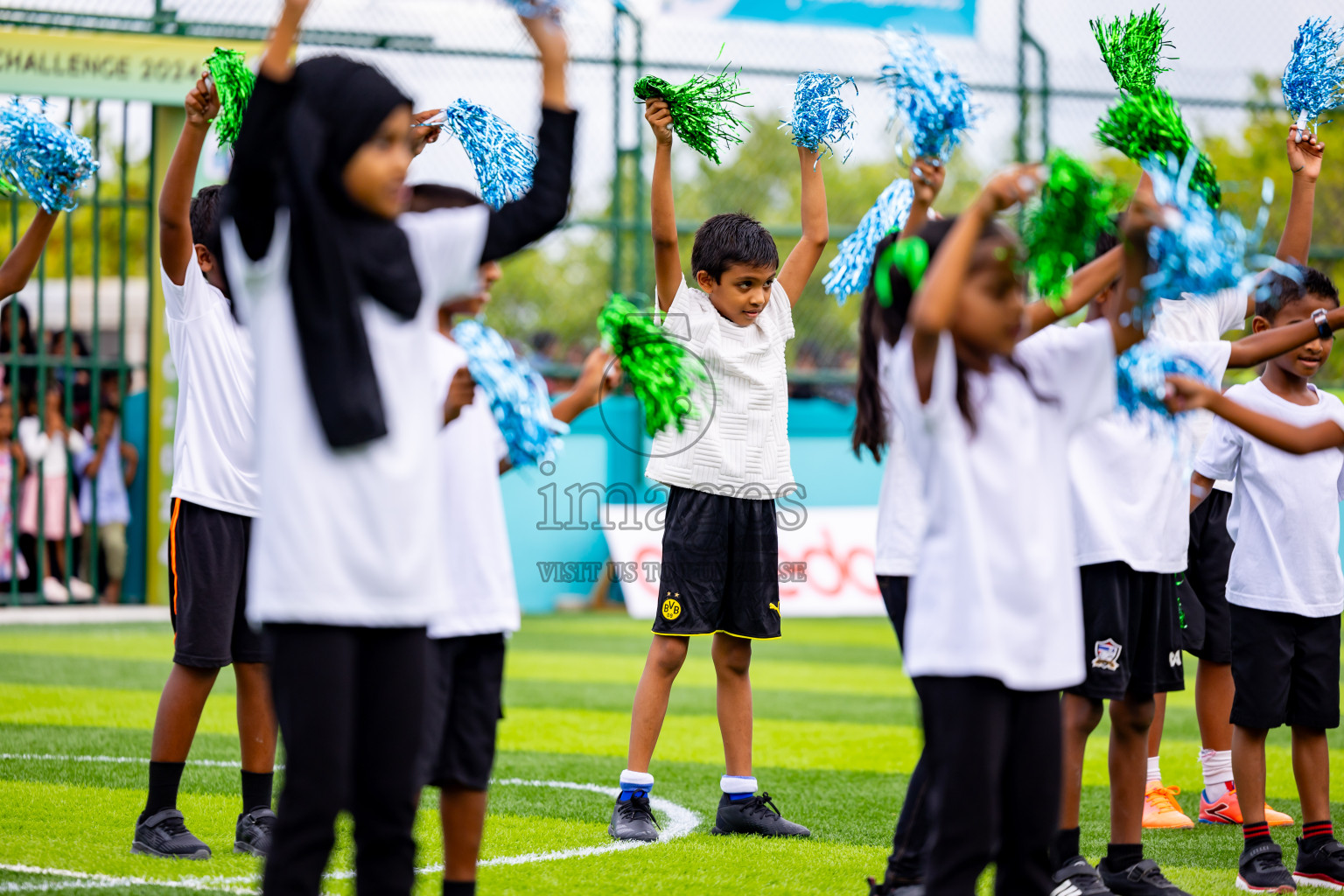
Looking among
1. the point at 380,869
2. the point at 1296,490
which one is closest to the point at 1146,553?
the point at 1296,490

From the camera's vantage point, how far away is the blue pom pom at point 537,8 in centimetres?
293

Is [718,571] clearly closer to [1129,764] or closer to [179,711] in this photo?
[1129,764]

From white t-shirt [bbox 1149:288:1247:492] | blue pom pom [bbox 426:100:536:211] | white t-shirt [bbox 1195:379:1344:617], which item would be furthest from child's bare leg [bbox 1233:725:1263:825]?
blue pom pom [bbox 426:100:536:211]

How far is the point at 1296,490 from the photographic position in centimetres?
451

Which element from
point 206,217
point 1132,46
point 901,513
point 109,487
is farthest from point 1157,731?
point 109,487

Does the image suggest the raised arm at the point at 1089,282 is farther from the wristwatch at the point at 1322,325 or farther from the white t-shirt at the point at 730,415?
the white t-shirt at the point at 730,415

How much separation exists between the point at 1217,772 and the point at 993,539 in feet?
10.2

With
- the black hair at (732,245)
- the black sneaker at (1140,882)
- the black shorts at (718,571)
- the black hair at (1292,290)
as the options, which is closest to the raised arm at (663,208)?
the black hair at (732,245)

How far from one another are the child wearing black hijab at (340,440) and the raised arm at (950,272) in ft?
2.94

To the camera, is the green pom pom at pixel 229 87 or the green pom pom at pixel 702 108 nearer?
the green pom pom at pixel 229 87

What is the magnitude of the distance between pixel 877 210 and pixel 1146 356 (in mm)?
1258

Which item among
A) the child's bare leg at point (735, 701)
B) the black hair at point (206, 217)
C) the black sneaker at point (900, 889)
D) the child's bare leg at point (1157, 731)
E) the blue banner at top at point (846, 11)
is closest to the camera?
the black sneaker at point (900, 889)

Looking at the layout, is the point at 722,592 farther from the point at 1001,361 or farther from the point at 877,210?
the point at 1001,361

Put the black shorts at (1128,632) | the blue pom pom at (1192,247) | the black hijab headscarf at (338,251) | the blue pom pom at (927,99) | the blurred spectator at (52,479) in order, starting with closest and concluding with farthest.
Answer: the black hijab headscarf at (338,251), the blue pom pom at (1192,247), the blue pom pom at (927,99), the black shorts at (1128,632), the blurred spectator at (52,479)
